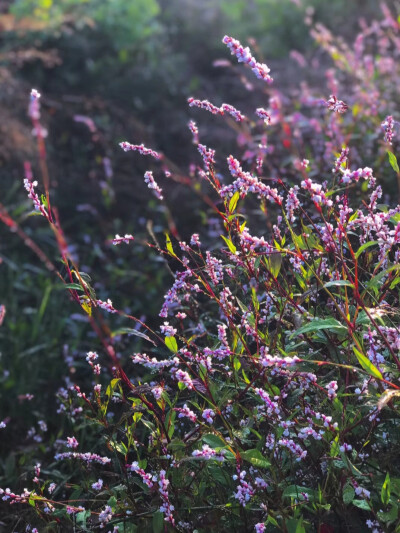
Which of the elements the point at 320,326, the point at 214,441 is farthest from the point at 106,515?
the point at 320,326

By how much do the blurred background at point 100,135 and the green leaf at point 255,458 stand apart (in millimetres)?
834

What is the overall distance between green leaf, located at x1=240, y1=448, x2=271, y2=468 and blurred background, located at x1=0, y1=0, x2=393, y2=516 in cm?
83

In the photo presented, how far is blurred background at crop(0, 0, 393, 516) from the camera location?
3904mm

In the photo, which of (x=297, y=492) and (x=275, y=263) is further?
(x=275, y=263)

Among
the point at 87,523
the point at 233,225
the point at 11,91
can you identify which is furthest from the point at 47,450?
the point at 11,91

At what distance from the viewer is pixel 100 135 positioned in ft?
18.7

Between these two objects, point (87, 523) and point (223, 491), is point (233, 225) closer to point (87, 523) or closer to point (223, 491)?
point (223, 491)

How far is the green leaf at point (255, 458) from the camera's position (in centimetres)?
171

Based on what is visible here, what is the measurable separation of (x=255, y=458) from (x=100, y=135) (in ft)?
14.4

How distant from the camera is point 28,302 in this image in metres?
4.60

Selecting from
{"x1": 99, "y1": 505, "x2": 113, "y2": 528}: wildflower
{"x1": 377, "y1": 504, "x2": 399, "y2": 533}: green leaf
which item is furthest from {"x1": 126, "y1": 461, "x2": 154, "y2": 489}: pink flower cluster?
{"x1": 377, "y1": 504, "x2": 399, "y2": 533}: green leaf

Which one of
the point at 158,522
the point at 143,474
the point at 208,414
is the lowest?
the point at 158,522

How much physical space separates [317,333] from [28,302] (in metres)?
3.09

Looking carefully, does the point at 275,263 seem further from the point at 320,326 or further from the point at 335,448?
the point at 335,448
